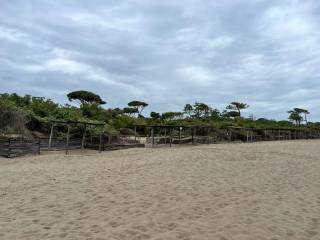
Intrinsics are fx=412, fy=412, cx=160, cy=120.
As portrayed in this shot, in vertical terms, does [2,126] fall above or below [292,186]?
above

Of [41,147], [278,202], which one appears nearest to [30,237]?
[278,202]

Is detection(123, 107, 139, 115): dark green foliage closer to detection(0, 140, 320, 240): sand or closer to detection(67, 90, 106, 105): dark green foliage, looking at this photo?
detection(67, 90, 106, 105): dark green foliage

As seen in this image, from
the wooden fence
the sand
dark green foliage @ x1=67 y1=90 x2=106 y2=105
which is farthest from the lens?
dark green foliage @ x1=67 y1=90 x2=106 y2=105

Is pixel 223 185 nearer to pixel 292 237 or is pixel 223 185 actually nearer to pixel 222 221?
pixel 222 221

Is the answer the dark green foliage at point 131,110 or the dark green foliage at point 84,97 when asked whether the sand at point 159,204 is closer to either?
the dark green foliage at point 84,97

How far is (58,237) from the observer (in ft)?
20.5

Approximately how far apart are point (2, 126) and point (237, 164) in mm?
14838

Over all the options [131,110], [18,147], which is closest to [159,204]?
[18,147]

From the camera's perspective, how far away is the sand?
6.64 metres

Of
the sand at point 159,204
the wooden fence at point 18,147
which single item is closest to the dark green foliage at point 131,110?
the wooden fence at point 18,147

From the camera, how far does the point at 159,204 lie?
8758 mm

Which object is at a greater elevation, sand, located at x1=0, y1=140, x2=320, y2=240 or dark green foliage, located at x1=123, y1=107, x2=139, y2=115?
dark green foliage, located at x1=123, y1=107, x2=139, y2=115

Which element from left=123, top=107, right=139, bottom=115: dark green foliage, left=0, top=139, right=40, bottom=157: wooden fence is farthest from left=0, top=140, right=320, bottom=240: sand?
left=123, top=107, right=139, bottom=115: dark green foliage

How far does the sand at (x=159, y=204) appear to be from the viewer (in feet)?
21.8
